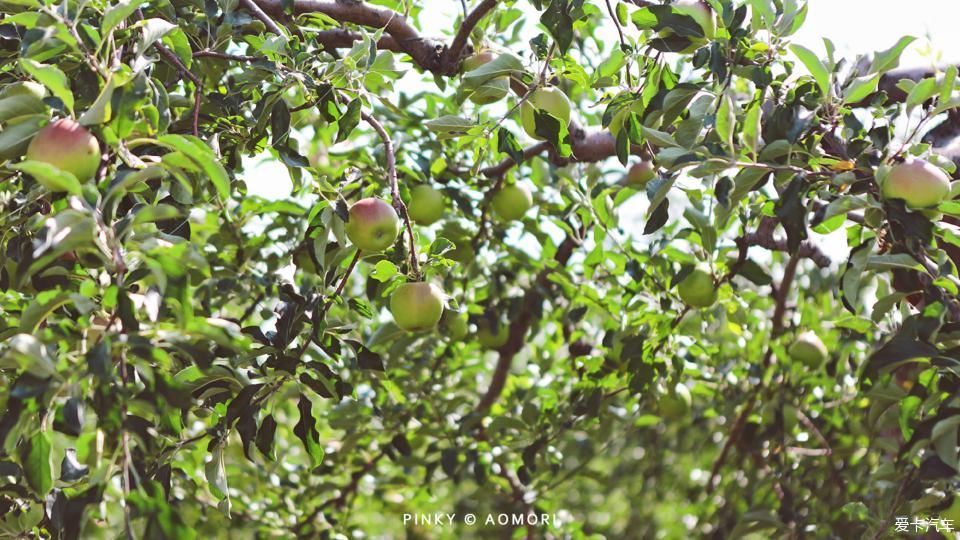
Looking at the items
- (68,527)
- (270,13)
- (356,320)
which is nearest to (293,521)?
(356,320)

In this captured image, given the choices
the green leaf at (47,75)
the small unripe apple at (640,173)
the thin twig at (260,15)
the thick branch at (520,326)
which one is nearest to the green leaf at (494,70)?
the thin twig at (260,15)

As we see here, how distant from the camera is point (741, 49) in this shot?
1701mm

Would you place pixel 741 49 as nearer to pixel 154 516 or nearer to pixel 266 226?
pixel 154 516

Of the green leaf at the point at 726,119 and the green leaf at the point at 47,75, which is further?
the green leaf at the point at 726,119

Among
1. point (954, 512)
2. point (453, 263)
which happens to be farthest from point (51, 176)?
point (954, 512)

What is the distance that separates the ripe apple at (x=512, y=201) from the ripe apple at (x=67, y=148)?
1.39 metres

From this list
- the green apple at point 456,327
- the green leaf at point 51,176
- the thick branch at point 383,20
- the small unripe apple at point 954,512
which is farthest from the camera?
the green apple at point 456,327

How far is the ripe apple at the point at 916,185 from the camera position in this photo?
1.55 meters

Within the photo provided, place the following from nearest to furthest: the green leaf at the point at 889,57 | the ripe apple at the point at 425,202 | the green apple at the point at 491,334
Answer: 1. the green leaf at the point at 889,57
2. the ripe apple at the point at 425,202
3. the green apple at the point at 491,334

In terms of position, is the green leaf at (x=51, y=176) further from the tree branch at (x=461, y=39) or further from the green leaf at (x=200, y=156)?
the tree branch at (x=461, y=39)

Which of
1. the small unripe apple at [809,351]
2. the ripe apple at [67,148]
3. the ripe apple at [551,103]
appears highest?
the ripe apple at [551,103]

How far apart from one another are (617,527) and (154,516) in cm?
432

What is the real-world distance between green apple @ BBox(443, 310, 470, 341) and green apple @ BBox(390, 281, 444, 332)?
2.60 ft

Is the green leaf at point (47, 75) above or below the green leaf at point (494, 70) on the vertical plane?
below
